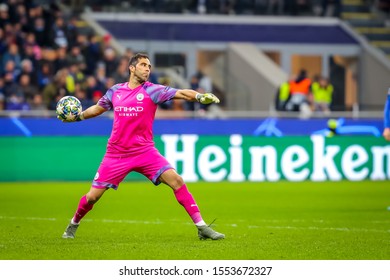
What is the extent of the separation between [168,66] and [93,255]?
23.0 metres

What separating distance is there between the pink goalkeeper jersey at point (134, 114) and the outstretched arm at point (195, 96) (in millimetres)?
249

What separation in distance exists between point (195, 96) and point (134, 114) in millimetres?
918

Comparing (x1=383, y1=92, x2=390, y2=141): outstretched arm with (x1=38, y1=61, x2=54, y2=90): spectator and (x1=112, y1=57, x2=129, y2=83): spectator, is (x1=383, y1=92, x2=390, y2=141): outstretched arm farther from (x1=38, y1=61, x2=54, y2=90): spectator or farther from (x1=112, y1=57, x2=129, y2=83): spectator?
(x1=112, y1=57, x2=129, y2=83): spectator

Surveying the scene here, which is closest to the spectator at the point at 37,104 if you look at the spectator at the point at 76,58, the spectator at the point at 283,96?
the spectator at the point at 76,58

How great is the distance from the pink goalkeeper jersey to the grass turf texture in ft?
3.85

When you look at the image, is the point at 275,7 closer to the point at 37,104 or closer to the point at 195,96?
the point at 37,104

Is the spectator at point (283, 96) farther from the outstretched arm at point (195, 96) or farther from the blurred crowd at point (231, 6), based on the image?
the outstretched arm at point (195, 96)

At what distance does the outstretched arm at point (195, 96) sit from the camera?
A: 12602mm

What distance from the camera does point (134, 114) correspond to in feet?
43.7

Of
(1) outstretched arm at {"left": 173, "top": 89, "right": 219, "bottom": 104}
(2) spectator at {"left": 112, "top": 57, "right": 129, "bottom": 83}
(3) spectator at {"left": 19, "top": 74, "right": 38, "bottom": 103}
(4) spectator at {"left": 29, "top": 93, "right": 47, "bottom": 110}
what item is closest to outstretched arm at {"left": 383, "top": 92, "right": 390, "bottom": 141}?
(1) outstretched arm at {"left": 173, "top": 89, "right": 219, "bottom": 104}

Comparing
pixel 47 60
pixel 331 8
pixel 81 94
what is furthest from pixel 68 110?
Result: pixel 331 8

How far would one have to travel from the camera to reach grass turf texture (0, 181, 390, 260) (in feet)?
40.3

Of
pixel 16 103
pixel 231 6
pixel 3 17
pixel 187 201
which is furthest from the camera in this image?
pixel 231 6

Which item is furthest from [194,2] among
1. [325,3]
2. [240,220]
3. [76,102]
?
[76,102]
